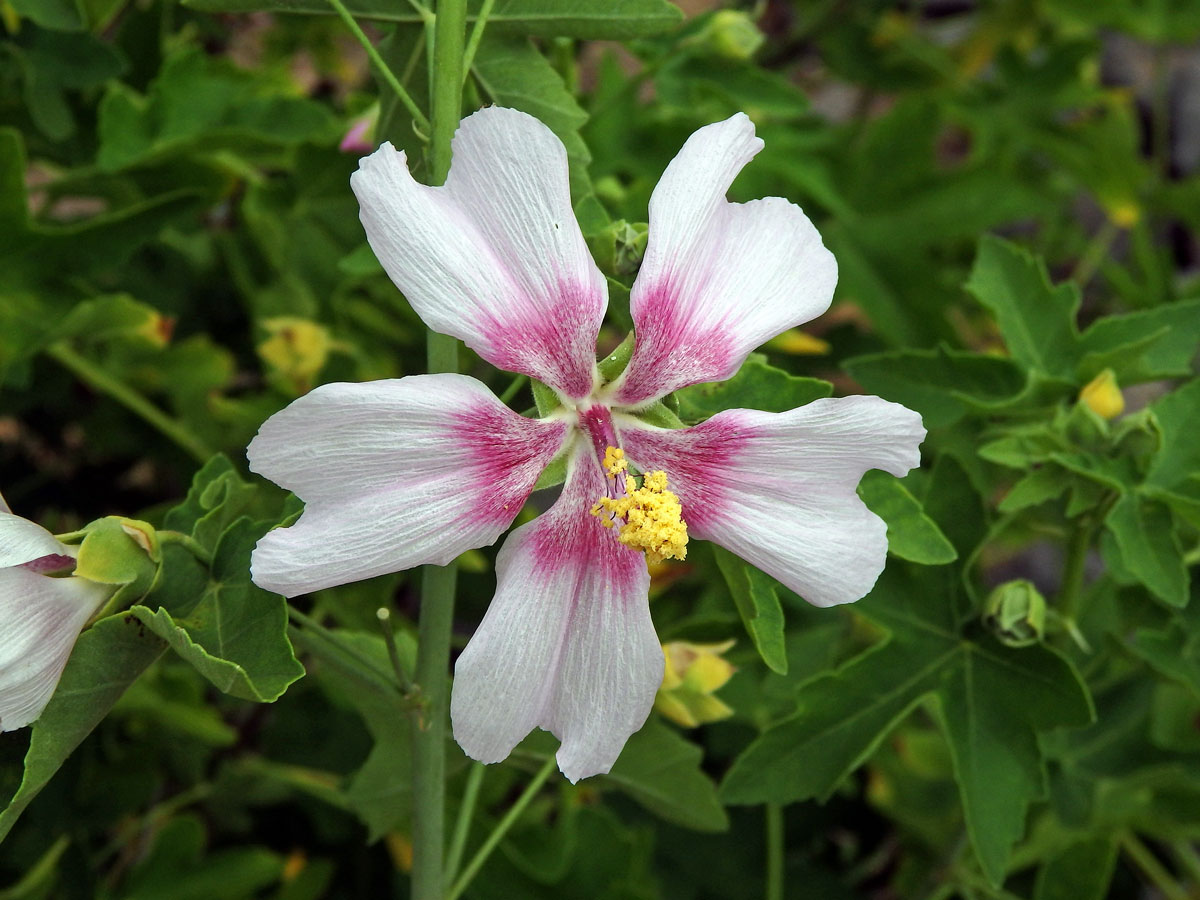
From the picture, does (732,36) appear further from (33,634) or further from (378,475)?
(33,634)

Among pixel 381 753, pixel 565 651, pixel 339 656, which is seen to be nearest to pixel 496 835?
pixel 381 753

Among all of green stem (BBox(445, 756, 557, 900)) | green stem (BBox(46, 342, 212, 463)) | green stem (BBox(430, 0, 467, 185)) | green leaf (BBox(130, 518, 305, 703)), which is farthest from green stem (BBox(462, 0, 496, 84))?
green stem (BBox(46, 342, 212, 463))

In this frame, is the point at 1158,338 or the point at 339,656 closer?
the point at 339,656

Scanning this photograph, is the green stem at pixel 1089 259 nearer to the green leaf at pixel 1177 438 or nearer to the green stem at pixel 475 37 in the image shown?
the green leaf at pixel 1177 438

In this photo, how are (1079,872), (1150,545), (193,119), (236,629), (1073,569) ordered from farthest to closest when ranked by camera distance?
(193,119), (1079,872), (1073,569), (1150,545), (236,629)

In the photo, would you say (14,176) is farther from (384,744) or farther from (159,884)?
(159,884)

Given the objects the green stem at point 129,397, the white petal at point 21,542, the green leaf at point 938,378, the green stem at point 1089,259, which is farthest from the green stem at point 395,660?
the green stem at point 1089,259
